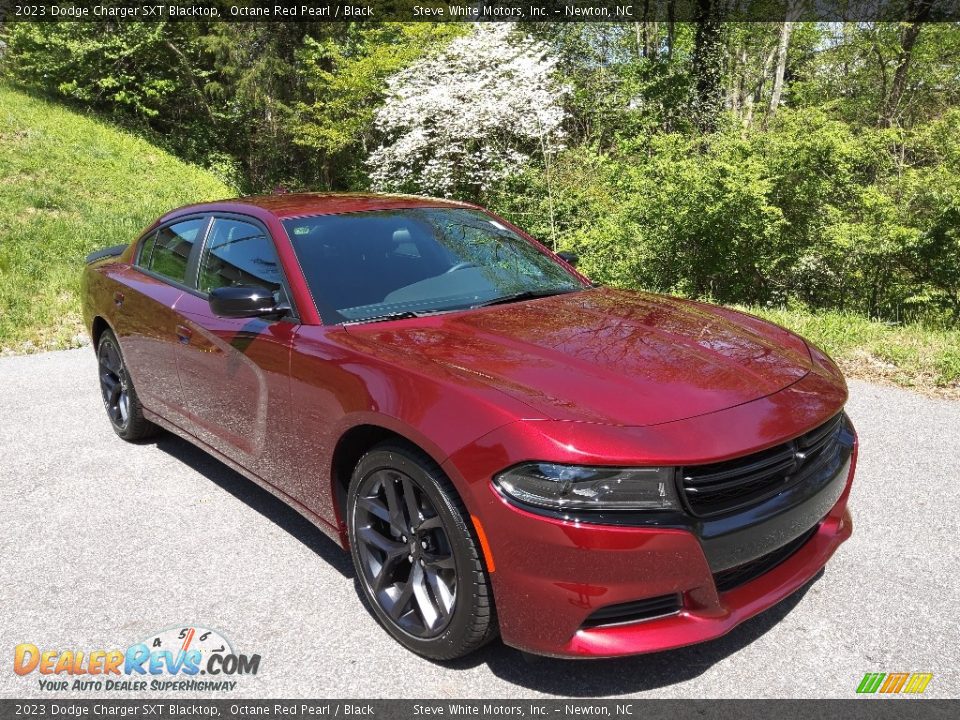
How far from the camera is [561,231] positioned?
14461mm

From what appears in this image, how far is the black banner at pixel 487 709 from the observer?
7.36 ft

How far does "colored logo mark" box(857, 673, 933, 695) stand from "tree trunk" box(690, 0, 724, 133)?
15.5 m

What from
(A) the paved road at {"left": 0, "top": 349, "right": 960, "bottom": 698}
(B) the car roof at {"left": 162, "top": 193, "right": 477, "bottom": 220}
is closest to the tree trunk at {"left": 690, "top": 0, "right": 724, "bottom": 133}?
(A) the paved road at {"left": 0, "top": 349, "right": 960, "bottom": 698}

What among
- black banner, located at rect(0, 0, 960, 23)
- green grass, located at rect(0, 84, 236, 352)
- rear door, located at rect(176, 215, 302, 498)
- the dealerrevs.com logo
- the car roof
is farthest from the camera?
black banner, located at rect(0, 0, 960, 23)

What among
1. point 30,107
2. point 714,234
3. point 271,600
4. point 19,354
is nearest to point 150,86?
point 30,107

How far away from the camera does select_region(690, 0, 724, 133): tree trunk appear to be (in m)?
16.3

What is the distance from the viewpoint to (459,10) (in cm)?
2045

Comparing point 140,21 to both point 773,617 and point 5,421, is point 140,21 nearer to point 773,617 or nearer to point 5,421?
point 5,421

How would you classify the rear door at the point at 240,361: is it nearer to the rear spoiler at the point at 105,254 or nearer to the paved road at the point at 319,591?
the paved road at the point at 319,591

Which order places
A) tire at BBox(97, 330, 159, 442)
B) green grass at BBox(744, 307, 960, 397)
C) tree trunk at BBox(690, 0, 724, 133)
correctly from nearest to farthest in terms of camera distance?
tire at BBox(97, 330, 159, 442) → green grass at BBox(744, 307, 960, 397) → tree trunk at BBox(690, 0, 724, 133)

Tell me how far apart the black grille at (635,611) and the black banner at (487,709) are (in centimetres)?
35

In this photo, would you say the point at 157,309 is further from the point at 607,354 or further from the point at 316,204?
the point at 607,354

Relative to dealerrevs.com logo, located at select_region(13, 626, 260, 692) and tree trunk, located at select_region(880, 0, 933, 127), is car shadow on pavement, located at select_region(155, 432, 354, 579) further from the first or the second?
tree trunk, located at select_region(880, 0, 933, 127)

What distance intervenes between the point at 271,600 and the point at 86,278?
11.4ft
